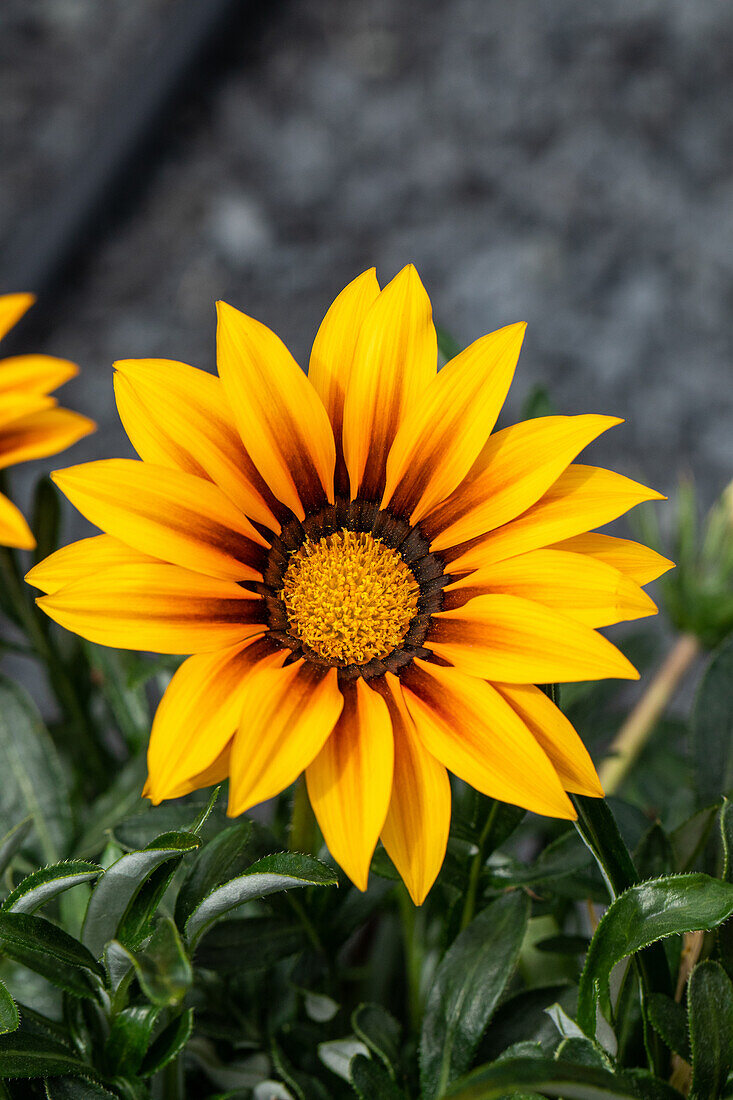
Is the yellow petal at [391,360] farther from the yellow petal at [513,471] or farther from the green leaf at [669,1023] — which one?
the green leaf at [669,1023]

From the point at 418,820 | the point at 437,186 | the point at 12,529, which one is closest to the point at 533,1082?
the point at 418,820

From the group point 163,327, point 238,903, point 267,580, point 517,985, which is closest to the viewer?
point 238,903

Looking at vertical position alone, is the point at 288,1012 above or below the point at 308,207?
below

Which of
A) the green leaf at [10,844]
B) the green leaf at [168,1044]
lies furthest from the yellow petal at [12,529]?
the green leaf at [168,1044]

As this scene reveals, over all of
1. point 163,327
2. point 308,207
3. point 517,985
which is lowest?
point 517,985

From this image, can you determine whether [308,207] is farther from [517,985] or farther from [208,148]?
[517,985]

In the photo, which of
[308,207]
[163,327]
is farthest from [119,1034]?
[308,207]
